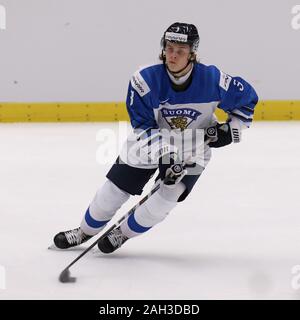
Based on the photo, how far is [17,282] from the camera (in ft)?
9.10

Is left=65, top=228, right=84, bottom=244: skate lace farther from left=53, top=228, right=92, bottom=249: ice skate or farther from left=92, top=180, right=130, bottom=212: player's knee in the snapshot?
left=92, top=180, right=130, bottom=212: player's knee

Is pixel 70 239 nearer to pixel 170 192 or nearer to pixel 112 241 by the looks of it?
pixel 112 241

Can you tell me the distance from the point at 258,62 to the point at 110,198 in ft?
14.6

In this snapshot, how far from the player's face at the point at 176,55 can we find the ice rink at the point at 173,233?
809 mm

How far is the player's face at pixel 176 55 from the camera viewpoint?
288 centimetres

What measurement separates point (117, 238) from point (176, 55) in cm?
82

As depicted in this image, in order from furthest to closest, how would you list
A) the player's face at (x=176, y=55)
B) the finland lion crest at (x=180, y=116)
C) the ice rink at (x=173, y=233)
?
1. the finland lion crest at (x=180, y=116)
2. the player's face at (x=176, y=55)
3. the ice rink at (x=173, y=233)

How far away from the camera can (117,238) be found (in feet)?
10.2

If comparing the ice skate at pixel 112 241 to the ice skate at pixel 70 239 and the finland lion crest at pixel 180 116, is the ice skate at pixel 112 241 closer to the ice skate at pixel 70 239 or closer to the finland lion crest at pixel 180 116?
the ice skate at pixel 70 239

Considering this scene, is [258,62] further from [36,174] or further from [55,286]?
[55,286]

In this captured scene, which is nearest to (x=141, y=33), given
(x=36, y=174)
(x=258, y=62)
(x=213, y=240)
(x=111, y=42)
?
(x=111, y=42)

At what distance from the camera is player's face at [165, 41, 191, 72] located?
2.88 m

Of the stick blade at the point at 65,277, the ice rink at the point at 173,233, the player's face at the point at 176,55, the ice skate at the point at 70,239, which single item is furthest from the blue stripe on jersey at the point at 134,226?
the player's face at the point at 176,55

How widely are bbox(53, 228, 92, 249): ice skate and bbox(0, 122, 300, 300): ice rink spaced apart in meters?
0.04
